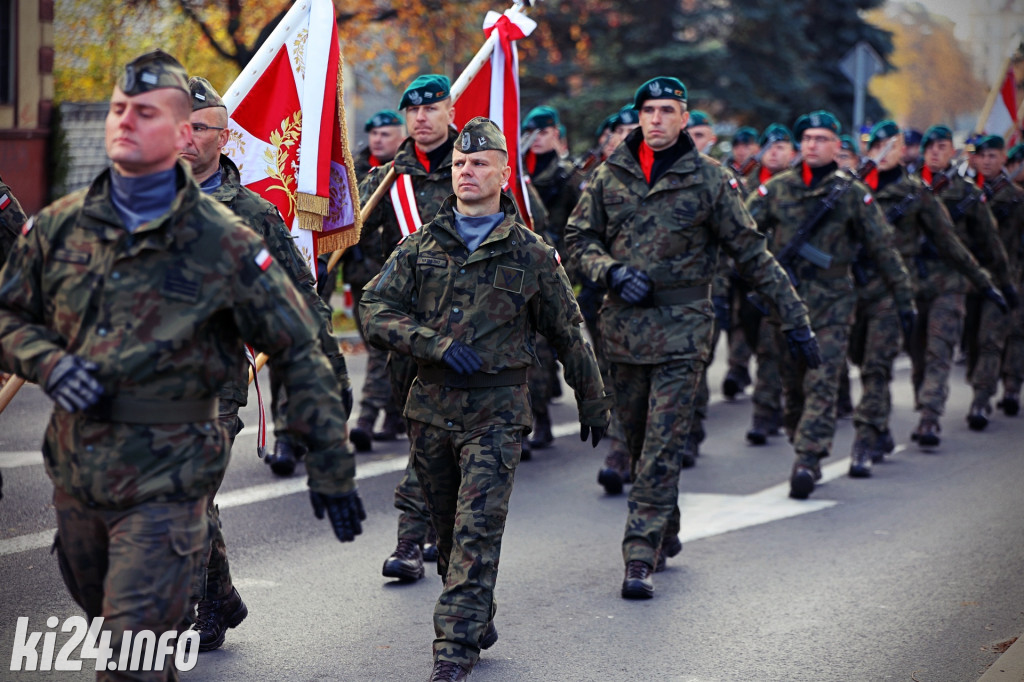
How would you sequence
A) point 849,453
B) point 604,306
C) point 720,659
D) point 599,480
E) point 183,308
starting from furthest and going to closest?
Result: 1. point 849,453
2. point 599,480
3. point 604,306
4. point 720,659
5. point 183,308

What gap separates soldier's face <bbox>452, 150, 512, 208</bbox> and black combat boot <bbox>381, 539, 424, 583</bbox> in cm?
194

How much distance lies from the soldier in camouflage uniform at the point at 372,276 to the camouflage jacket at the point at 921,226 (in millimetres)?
3872

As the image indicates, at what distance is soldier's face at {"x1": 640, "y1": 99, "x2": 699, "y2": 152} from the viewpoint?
6.67 meters

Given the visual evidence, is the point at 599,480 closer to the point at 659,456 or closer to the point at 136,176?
the point at 659,456

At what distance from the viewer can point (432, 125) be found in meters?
7.12

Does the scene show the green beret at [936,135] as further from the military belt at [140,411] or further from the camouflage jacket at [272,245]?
the military belt at [140,411]

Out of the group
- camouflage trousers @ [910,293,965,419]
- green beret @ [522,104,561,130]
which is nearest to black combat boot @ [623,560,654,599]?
camouflage trousers @ [910,293,965,419]

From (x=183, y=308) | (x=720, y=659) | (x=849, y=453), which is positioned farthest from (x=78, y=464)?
(x=849, y=453)

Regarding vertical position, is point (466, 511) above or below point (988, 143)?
below

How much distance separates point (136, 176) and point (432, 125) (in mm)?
3563

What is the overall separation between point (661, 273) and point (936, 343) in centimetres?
494

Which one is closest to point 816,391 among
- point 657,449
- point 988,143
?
point 657,449

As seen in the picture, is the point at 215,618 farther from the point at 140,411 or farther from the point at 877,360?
the point at 877,360

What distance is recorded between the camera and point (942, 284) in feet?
36.2
